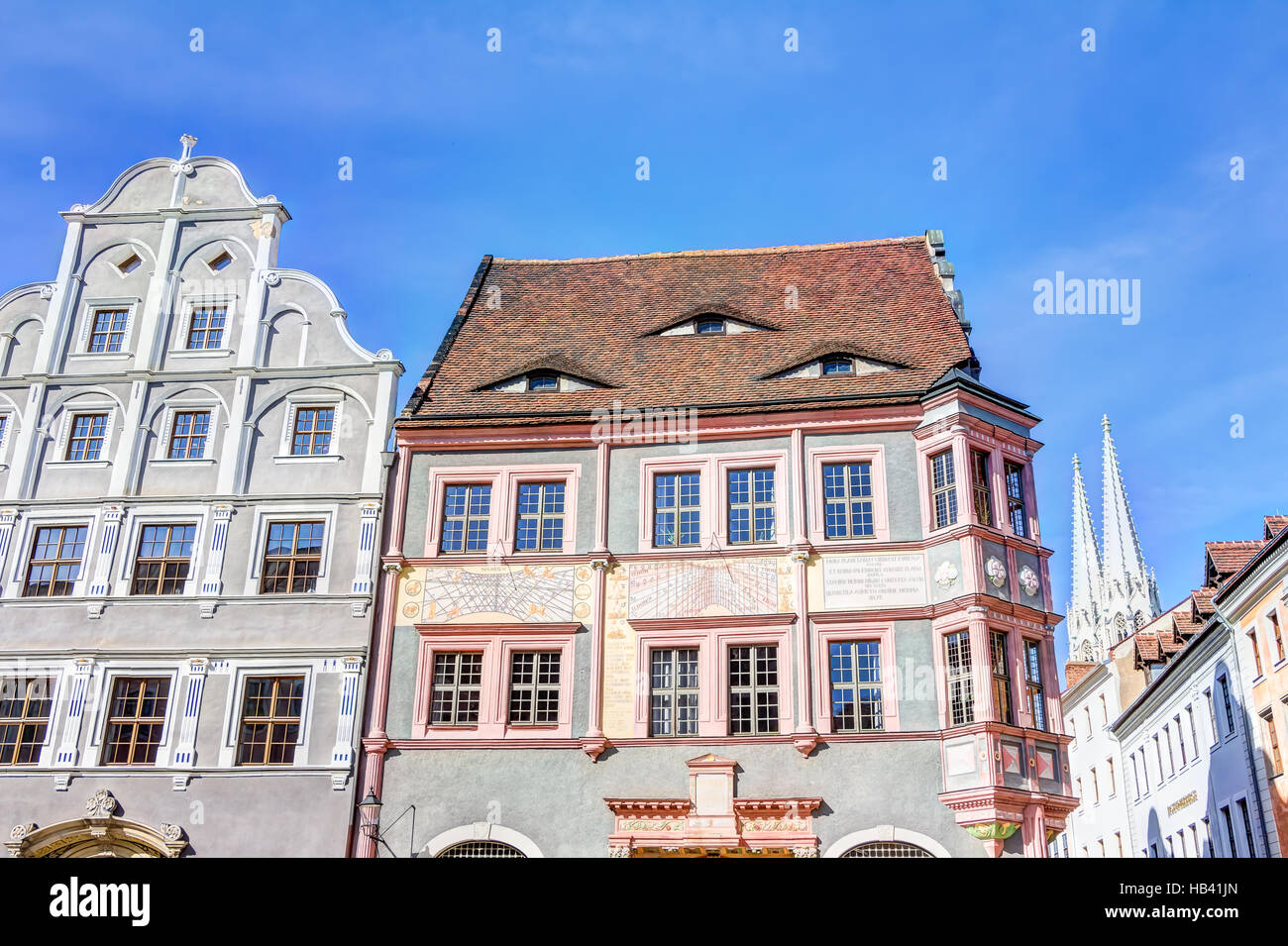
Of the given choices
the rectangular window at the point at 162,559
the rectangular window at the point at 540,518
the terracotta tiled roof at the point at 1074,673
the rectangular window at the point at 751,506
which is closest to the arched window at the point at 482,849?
the rectangular window at the point at 540,518

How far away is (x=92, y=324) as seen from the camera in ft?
92.3

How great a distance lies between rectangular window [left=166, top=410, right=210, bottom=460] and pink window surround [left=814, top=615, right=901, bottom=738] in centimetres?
1294

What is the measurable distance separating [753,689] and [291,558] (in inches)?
367

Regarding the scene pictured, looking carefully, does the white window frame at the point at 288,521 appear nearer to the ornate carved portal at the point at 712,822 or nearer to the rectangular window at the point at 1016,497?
the ornate carved portal at the point at 712,822

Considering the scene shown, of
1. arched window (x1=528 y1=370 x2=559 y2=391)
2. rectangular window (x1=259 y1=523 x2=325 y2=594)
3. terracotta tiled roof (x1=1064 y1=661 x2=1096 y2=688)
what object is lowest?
rectangular window (x1=259 y1=523 x2=325 y2=594)

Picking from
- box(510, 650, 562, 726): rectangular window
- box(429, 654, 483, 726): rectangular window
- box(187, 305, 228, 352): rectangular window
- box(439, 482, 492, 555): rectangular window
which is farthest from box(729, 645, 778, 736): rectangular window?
box(187, 305, 228, 352): rectangular window

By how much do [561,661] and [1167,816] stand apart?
84.5 feet

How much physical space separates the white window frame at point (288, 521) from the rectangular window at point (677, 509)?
249 inches

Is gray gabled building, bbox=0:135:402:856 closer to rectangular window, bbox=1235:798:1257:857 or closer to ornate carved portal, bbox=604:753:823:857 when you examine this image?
ornate carved portal, bbox=604:753:823:857

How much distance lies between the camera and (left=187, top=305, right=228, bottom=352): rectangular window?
27.7 m

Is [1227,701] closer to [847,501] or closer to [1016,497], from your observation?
[1016,497]

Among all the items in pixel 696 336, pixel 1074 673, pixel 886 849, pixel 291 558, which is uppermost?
pixel 1074 673

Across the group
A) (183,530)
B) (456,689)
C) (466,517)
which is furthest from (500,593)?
(183,530)
